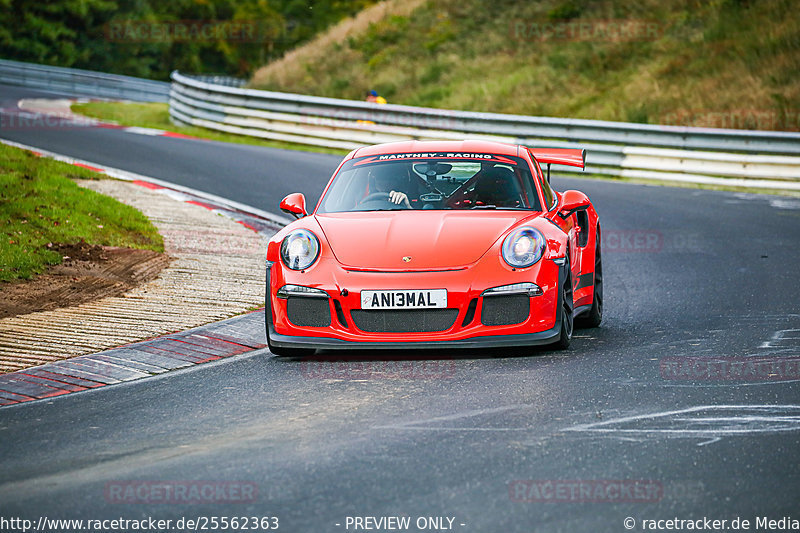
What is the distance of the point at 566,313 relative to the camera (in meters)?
7.35

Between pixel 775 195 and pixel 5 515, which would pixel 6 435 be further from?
pixel 775 195

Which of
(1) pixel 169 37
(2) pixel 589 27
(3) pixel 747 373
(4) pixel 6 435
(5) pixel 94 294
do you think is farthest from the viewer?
(1) pixel 169 37

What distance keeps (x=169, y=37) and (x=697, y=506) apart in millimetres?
61808

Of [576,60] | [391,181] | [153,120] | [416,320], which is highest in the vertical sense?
[576,60]

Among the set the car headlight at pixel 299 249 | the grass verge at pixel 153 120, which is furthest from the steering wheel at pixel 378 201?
the grass verge at pixel 153 120

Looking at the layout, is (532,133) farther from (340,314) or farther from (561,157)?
(340,314)

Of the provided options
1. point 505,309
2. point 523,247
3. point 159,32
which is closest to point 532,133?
point 523,247

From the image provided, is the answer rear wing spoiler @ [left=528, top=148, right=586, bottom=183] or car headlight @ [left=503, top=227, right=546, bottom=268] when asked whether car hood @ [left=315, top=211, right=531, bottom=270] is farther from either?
rear wing spoiler @ [left=528, top=148, right=586, bottom=183]

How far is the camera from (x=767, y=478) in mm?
4578

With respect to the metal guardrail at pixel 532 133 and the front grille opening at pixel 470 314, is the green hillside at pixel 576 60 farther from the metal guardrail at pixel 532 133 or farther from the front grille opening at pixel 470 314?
the front grille opening at pixel 470 314

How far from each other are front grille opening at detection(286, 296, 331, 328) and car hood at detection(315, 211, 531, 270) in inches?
11.8

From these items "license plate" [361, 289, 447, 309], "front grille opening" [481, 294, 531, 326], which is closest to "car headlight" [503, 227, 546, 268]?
"front grille opening" [481, 294, 531, 326]

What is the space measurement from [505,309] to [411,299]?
22.7 inches

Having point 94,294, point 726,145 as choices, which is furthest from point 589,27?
point 94,294
